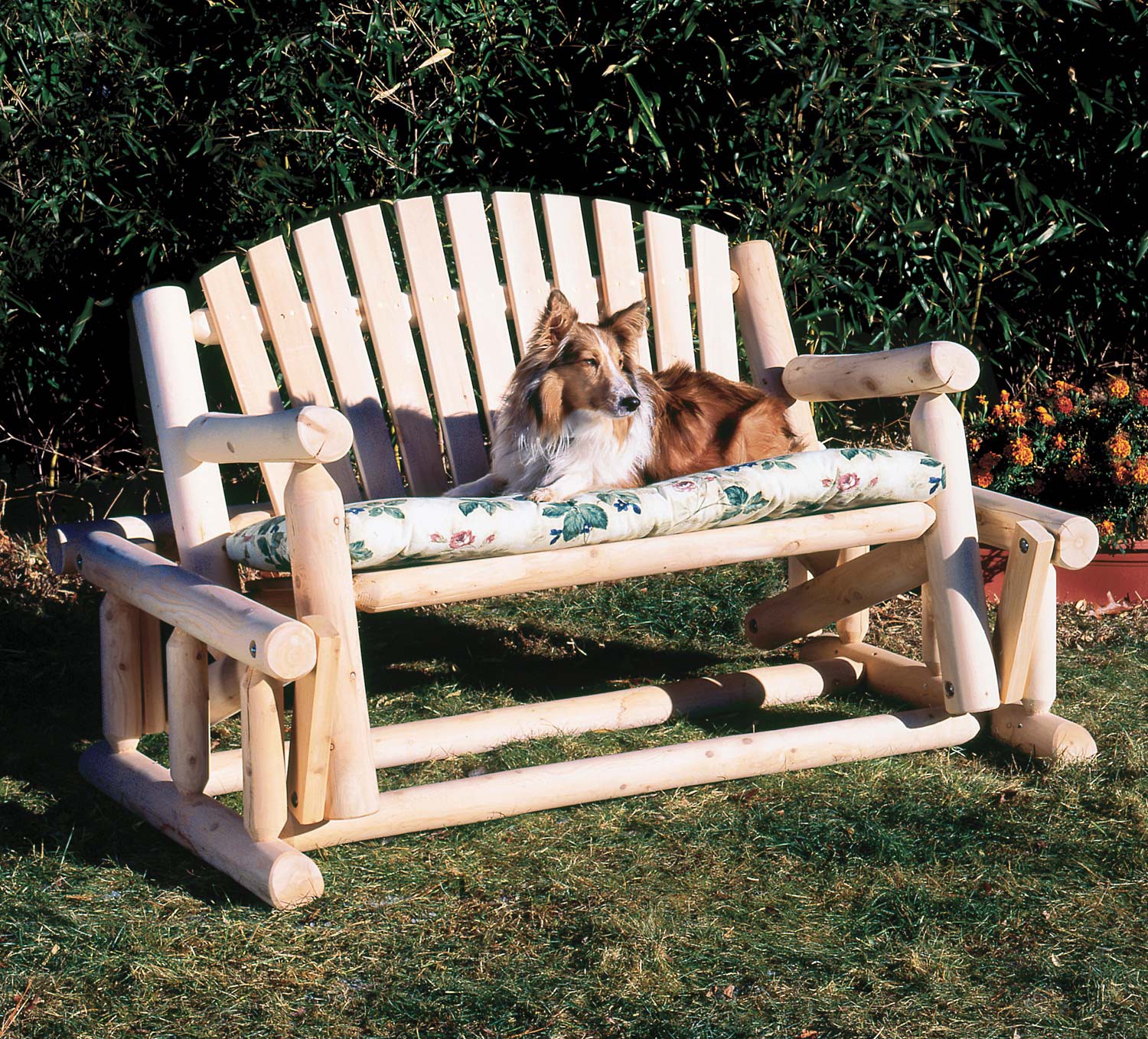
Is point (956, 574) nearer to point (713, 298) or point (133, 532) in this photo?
point (713, 298)

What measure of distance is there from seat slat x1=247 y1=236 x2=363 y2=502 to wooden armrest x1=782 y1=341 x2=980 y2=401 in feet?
3.74

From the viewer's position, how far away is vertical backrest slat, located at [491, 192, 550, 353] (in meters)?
3.18

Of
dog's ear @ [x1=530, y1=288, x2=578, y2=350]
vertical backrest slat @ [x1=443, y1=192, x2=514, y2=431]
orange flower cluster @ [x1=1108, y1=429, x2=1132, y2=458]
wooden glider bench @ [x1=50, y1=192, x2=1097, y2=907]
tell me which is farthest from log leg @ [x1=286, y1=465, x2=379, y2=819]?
orange flower cluster @ [x1=1108, y1=429, x2=1132, y2=458]

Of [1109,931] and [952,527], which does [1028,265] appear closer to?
[952,527]

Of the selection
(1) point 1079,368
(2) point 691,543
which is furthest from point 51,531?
(1) point 1079,368

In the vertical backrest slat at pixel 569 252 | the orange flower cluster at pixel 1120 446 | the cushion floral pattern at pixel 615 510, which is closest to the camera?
the cushion floral pattern at pixel 615 510

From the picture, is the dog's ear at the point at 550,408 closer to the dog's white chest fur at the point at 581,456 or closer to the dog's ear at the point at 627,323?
the dog's white chest fur at the point at 581,456

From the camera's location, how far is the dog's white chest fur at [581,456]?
106 inches

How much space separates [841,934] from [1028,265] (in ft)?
10.1

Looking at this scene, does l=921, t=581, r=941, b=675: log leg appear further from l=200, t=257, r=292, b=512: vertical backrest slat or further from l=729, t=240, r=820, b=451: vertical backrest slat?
l=200, t=257, r=292, b=512: vertical backrest slat

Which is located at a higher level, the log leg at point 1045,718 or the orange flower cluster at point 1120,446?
the orange flower cluster at point 1120,446

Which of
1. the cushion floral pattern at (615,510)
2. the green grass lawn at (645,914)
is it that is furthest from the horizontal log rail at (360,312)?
the green grass lawn at (645,914)

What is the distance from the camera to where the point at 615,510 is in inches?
97.0

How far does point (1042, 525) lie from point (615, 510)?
0.93m
